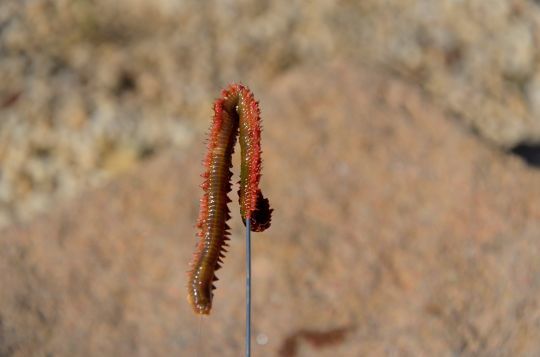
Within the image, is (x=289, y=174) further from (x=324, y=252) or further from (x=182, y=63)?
(x=182, y=63)

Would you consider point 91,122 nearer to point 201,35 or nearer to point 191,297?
point 201,35

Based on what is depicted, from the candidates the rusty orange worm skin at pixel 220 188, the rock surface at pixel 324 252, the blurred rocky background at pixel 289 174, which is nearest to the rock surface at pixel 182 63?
the blurred rocky background at pixel 289 174

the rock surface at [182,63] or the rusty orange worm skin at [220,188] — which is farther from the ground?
the rock surface at [182,63]

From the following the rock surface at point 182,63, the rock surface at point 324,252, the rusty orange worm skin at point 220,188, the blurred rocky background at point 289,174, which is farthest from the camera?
the rock surface at point 182,63

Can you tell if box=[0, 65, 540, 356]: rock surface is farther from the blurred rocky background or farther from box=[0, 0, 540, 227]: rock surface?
box=[0, 0, 540, 227]: rock surface

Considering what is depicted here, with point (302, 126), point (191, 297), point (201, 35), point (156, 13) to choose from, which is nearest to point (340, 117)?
point (302, 126)

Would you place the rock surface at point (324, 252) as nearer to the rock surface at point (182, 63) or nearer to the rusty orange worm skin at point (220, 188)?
the rock surface at point (182, 63)

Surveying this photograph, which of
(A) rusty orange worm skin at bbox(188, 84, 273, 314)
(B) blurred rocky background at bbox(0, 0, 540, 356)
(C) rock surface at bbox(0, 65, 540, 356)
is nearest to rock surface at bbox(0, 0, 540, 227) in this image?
(B) blurred rocky background at bbox(0, 0, 540, 356)
